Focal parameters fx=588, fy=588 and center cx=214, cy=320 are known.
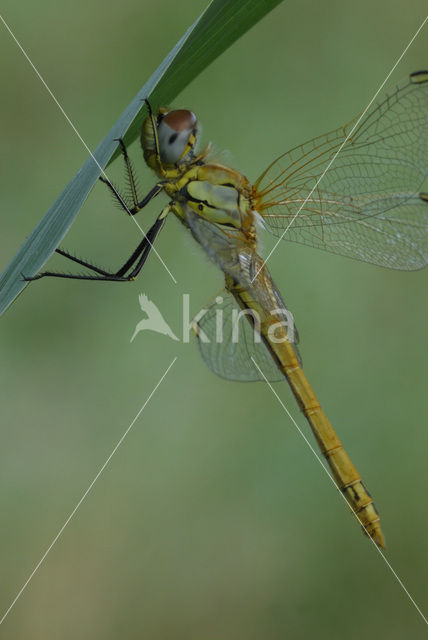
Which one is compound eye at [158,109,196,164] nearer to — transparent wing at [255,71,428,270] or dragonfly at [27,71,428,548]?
dragonfly at [27,71,428,548]

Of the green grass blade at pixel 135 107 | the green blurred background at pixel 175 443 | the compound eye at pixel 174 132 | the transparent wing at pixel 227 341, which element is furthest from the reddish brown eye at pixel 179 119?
the green blurred background at pixel 175 443

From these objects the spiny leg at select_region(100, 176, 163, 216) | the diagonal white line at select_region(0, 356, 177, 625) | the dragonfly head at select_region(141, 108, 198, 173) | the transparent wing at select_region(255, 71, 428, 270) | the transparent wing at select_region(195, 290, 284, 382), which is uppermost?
the transparent wing at select_region(255, 71, 428, 270)

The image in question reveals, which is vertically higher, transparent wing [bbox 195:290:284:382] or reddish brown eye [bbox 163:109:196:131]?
reddish brown eye [bbox 163:109:196:131]

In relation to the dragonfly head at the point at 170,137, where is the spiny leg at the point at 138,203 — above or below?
below

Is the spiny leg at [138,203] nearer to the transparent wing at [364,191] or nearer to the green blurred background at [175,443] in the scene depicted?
the transparent wing at [364,191]

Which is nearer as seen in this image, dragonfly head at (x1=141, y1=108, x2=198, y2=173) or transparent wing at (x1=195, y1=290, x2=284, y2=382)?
dragonfly head at (x1=141, y1=108, x2=198, y2=173)

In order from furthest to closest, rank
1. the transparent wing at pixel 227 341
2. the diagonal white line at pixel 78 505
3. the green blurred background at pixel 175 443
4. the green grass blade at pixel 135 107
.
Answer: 1. the green blurred background at pixel 175 443
2. the diagonal white line at pixel 78 505
3. the transparent wing at pixel 227 341
4. the green grass blade at pixel 135 107

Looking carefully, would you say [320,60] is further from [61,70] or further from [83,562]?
[83,562]

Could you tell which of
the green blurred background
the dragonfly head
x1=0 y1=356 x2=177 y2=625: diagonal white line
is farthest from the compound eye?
x1=0 y1=356 x2=177 y2=625: diagonal white line
